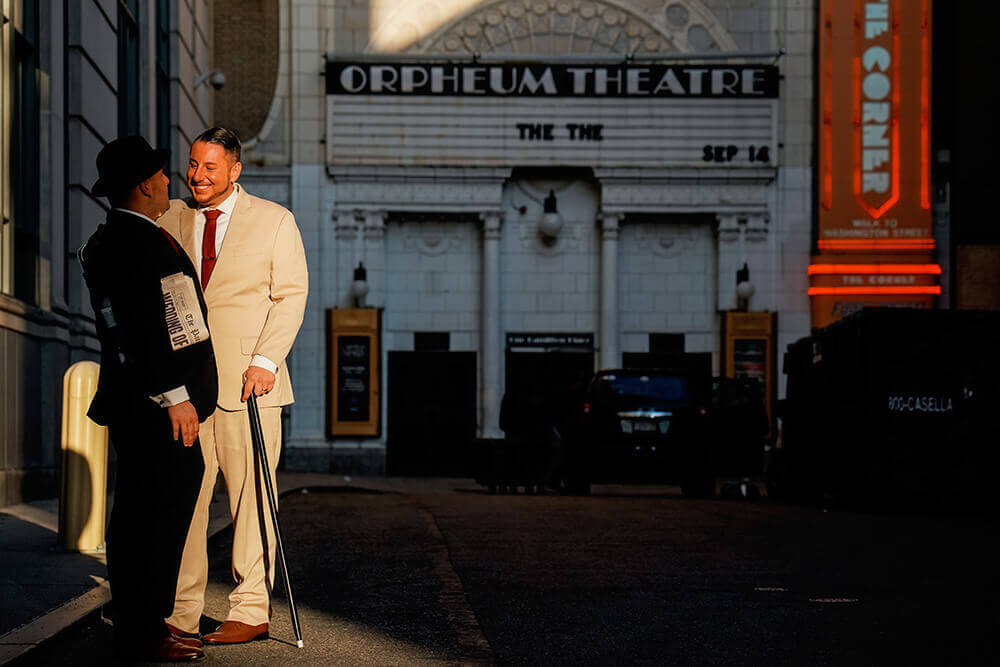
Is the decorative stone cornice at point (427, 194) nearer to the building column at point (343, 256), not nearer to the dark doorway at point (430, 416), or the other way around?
the building column at point (343, 256)

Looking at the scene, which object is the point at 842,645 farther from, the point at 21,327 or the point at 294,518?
the point at 21,327

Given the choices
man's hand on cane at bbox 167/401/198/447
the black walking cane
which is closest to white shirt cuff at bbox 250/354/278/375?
the black walking cane

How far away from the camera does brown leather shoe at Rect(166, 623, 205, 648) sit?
5.24 metres

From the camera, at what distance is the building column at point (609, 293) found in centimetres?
2800

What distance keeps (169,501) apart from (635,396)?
13657 millimetres

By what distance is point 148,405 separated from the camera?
507 centimetres

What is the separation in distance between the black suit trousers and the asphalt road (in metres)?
0.36

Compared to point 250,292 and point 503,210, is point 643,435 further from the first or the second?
point 250,292

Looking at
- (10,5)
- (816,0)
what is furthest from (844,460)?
(816,0)

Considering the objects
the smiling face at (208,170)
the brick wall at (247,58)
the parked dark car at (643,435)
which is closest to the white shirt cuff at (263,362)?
the smiling face at (208,170)

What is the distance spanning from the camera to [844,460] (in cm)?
1659

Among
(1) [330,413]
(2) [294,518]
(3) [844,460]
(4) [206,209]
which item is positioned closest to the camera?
(4) [206,209]

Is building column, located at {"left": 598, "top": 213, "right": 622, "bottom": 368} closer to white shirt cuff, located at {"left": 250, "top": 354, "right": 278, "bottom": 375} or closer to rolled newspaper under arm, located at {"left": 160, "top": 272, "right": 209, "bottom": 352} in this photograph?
white shirt cuff, located at {"left": 250, "top": 354, "right": 278, "bottom": 375}

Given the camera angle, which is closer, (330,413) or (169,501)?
(169,501)
